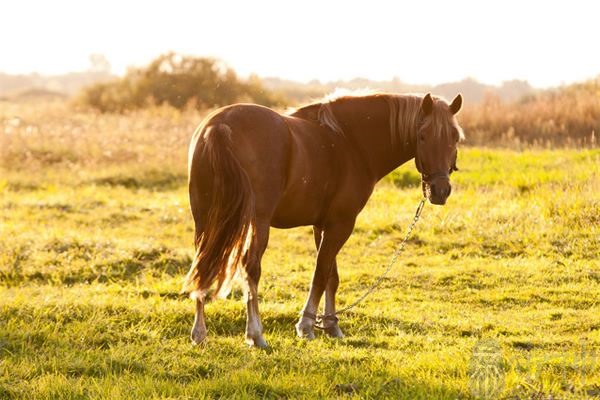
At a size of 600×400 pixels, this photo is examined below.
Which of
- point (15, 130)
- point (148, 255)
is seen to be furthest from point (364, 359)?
point (15, 130)

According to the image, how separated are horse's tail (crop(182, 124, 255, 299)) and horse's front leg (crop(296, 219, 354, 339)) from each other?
1.12m

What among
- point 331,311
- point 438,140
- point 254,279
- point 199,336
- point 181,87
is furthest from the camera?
point 181,87

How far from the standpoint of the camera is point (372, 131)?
7223 mm

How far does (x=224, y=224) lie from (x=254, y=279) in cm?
53

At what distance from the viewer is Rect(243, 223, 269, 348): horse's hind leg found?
20.2 ft

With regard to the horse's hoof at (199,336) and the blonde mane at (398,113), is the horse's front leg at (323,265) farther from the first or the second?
the horse's hoof at (199,336)

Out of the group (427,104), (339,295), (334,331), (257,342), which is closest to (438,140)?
(427,104)

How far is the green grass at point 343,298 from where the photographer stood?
17.9ft

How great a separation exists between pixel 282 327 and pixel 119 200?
9123 mm

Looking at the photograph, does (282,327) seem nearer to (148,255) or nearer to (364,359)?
(364,359)

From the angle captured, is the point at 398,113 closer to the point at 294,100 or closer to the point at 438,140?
the point at 438,140

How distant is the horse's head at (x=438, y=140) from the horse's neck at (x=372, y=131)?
0.27m

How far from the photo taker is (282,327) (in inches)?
296

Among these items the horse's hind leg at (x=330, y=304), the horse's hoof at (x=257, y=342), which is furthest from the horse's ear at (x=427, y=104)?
the horse's hoof at (x=257, y=342)
